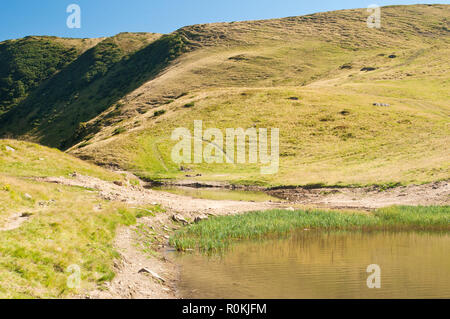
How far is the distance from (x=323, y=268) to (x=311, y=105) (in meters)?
82.9

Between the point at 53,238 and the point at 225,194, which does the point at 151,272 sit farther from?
the point at 225,194

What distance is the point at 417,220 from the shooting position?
95.8 feet

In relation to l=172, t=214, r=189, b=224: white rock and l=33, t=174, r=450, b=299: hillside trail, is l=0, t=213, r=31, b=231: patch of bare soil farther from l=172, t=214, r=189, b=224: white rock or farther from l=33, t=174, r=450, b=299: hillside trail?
l=172, t=214, r=189, b=224: white rock

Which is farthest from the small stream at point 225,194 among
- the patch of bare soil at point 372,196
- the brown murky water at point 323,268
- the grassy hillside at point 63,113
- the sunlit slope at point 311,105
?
the grassy hillside at point 63,113

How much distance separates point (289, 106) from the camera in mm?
98188

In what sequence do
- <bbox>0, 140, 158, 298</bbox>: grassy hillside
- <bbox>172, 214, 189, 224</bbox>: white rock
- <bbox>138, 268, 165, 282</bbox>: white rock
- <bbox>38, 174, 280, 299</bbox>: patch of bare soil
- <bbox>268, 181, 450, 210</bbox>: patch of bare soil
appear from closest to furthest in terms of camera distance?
<bbox>0, 140, 158, 298</bbox>: grassy hillside < <bbox>38, 174, 280, 299</bbox>: patch of bare soil < <bbox>138, 268, 165, 282</bbox>: white rock < <bbox>172, 214, 189, 224</bbox>: white rock < <bbox>268, 181, 450, 210</bbox>: patch of bare soil

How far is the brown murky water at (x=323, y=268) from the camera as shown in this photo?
15180 millimetres

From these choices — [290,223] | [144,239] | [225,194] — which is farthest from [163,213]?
[225,194]

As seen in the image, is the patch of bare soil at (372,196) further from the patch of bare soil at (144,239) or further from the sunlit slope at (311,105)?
the patch of bare soil at (144,239)

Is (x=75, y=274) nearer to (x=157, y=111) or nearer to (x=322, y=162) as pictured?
(x=322, y=162)

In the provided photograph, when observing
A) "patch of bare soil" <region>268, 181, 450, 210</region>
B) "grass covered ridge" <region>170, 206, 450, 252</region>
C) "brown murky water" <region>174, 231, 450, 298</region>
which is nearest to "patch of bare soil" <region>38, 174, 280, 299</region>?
"brown murky water" <region>174, 231, 450, 298</region>

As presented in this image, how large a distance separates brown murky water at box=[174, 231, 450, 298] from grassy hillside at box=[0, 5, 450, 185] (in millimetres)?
24670

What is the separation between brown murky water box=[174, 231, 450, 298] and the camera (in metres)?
15.2

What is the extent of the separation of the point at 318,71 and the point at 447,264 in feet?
458
